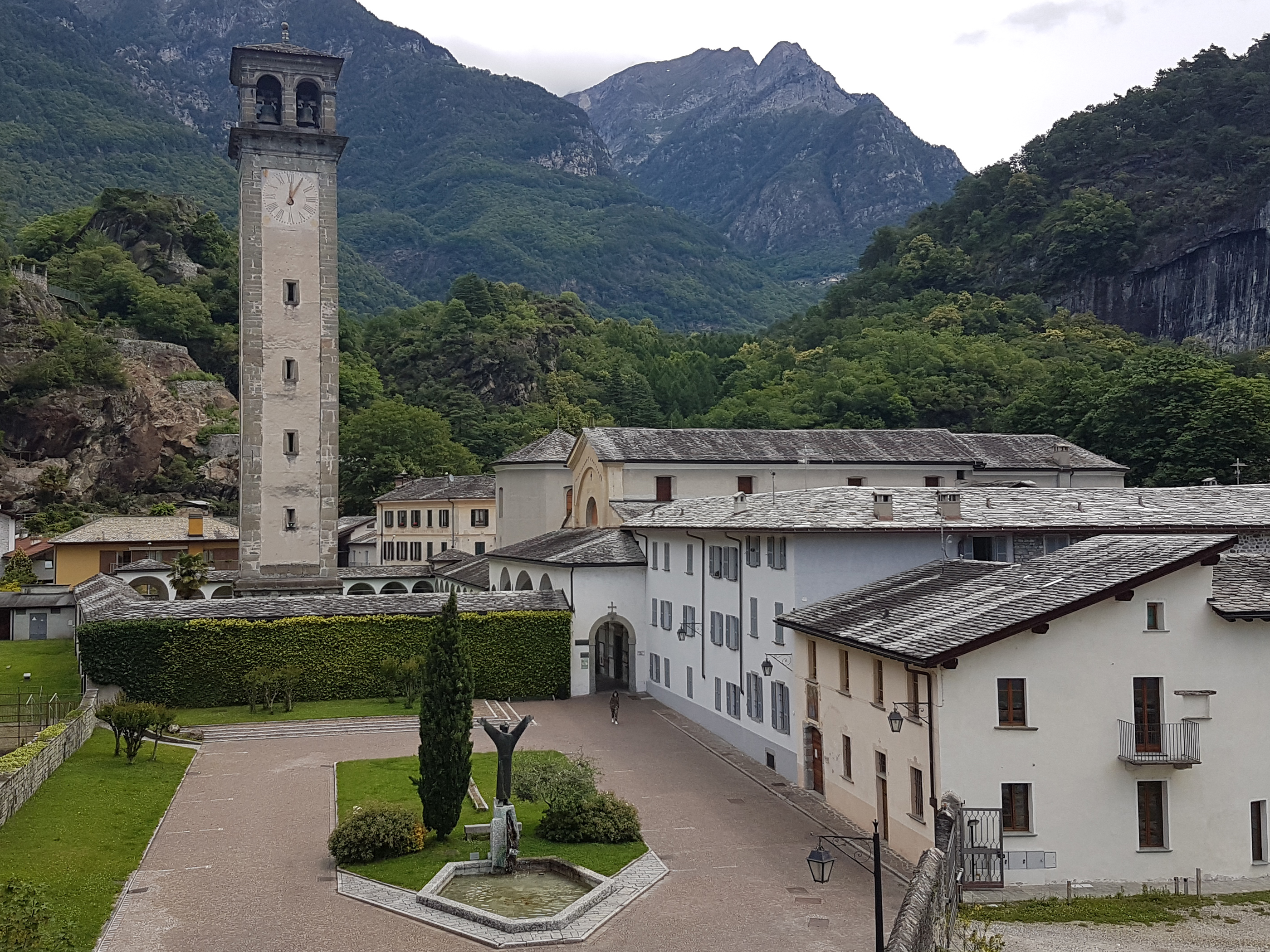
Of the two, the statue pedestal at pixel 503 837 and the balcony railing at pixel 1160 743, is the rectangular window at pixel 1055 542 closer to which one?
the balcony railing at pixel 1160 743

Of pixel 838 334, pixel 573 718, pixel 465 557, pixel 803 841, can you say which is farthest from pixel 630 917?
pixel 838 334

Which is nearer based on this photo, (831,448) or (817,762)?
(817,762)

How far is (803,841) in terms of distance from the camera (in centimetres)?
2400

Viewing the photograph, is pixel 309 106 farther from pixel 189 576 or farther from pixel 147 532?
pixel 147 532

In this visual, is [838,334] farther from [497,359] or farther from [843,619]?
[843,619]

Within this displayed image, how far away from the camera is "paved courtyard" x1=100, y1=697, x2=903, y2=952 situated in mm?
18203

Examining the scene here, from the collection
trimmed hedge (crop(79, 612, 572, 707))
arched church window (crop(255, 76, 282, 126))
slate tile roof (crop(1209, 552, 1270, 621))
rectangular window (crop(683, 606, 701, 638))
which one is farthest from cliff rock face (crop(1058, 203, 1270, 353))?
slate tile roof (crop(1209, 552, 1270, 621))

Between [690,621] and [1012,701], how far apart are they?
59.9ft

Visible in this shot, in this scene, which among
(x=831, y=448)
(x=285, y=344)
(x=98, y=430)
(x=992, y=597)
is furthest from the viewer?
(x=98, y=430)

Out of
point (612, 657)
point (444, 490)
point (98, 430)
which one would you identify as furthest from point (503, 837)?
point (98, 430)

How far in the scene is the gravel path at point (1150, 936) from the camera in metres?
16.9

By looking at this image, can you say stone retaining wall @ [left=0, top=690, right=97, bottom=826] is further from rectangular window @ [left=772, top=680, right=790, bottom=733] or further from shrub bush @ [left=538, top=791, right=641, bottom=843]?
rectangular window @ [left=772, top=680, right=790, bottom=733]

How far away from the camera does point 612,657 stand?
159ft

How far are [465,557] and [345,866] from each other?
183ft
